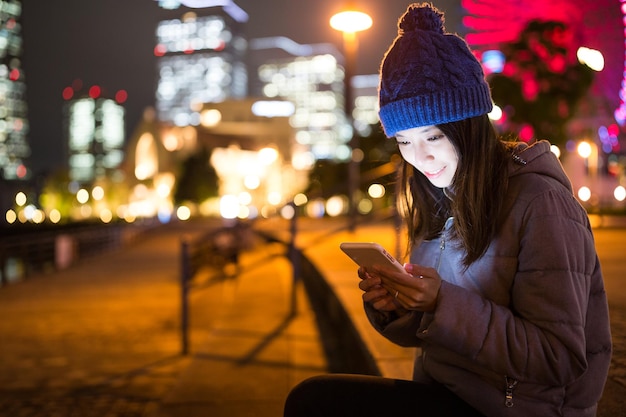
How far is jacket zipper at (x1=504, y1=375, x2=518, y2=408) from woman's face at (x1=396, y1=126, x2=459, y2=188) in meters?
0.52

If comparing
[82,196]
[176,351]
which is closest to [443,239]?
[176,351]

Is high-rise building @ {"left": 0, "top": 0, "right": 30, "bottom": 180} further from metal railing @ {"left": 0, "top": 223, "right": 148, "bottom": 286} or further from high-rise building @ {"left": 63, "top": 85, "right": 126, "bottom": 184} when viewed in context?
metal railing @ {"left": 0, "top": 223, "right": 148, "bottom": 286}

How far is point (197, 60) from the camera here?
160 m

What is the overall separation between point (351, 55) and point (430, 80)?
8.93m

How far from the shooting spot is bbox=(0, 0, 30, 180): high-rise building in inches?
5133

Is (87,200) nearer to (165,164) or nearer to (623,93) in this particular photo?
(165,164)

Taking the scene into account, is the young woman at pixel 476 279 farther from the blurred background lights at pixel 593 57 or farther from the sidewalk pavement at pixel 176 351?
the blurred background lights at pixel 593 57

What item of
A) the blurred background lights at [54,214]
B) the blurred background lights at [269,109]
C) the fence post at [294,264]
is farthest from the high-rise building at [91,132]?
the fence post at [294,264]

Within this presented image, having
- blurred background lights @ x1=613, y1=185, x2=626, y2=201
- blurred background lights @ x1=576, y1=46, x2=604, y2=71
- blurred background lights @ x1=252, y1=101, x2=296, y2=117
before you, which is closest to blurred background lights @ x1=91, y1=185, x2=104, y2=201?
blurred background lights @ x1=252, y1=101, x2=296, y2=117

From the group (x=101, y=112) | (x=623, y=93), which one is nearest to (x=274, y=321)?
(x=623, y=93)

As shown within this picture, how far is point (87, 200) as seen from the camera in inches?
3848

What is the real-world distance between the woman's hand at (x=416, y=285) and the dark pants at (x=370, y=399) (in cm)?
31

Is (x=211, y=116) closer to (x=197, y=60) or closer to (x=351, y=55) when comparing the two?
(x=197, y=60)

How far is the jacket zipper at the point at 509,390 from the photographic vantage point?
4.29 ft
